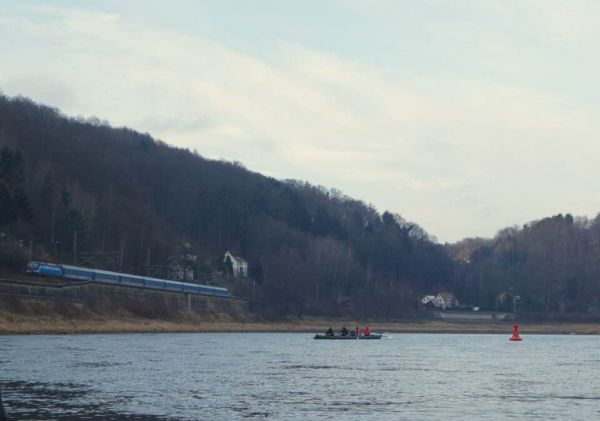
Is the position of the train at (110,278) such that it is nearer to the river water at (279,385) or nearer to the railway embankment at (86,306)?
the railway embankment at (86,306)

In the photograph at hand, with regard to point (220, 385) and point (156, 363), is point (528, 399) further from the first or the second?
point (156, 363)

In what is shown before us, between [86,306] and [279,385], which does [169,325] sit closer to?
[86,306]

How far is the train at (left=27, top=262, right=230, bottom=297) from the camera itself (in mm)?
135250

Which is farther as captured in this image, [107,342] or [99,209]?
[99,209]

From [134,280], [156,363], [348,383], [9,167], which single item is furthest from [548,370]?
[9,167]

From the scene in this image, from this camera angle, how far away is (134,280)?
15425 centimetres

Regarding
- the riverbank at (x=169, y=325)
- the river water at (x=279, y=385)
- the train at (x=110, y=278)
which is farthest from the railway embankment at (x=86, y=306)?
the river water at (x=279, y=385)

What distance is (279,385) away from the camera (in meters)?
58.2

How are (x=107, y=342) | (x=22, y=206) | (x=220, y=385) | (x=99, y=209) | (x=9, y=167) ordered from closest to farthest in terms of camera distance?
(x=220, y=385)
(x=107, y=342)
(x=22, y=206)
(x=9, y=167)
(x=99, y=209)

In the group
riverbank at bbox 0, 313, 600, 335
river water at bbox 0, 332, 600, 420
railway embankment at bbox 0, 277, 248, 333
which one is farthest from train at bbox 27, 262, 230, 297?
river water at bbox 0, 332, 600, 420

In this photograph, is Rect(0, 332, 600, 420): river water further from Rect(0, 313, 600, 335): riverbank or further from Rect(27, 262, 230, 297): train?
Rect(27, 262, 230, 297): train

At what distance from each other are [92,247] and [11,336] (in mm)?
70904

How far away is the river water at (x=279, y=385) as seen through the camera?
4472cm

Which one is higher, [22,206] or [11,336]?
[22,206]
